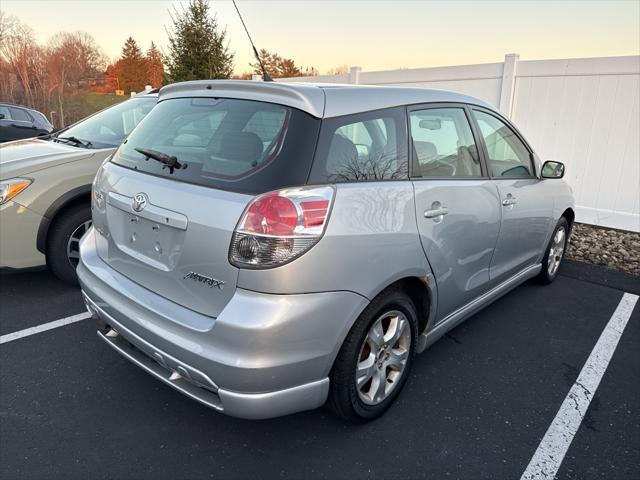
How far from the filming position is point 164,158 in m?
2.27

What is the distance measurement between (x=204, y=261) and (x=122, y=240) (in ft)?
2.18

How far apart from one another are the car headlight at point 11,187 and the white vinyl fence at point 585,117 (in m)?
6.65

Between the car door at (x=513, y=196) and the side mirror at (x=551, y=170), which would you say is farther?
the side mirror at (x=551, y=170)

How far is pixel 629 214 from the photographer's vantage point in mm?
6523

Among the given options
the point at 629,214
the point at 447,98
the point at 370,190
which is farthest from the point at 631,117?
the point at 370,190

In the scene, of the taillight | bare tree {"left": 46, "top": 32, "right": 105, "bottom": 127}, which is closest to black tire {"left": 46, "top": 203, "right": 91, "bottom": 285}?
the taillight

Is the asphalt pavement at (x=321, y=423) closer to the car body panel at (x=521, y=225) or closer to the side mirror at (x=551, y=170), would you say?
the car body panel at (x=521, y=225)

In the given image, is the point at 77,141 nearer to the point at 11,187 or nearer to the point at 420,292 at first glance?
the point at 11,187

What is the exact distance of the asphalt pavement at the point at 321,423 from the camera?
7.10 feet

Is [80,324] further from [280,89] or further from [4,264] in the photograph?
[280,89]

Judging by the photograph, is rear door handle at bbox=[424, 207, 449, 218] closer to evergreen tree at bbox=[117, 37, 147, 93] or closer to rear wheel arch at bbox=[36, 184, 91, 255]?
rear wheel arch at bbox=[36, 184, 91, 255]

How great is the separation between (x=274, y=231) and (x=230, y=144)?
578mm

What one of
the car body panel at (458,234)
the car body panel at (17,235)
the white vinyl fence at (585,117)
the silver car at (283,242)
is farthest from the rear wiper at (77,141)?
the white vinyl fence at (585,117)

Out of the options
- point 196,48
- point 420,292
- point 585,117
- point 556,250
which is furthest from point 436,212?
point 196,48
